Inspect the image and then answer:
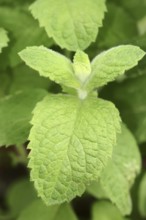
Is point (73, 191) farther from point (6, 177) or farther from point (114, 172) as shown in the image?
point (6, 177)

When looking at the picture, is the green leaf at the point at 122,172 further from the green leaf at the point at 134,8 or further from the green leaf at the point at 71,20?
the green leaf at the point at 134,8

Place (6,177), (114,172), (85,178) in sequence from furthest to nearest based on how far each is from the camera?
1. (6,177)
2. (114,172)
3. (85,178)

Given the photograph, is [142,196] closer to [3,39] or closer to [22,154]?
[22,154]

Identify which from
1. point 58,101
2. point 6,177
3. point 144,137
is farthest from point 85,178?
point 6,177

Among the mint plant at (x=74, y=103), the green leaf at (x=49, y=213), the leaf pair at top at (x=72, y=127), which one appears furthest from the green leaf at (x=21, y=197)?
the leaf pair at top at (x=72, y=127)

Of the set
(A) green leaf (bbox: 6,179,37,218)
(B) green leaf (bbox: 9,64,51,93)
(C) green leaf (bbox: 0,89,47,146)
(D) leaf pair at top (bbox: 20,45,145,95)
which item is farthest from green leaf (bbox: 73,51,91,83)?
(A) green leaf (bbox: 6,179,37,218)
